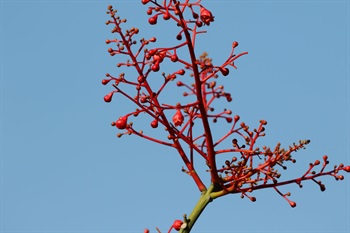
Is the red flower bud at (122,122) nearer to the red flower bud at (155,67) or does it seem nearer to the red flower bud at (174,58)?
the red flower bud at (155,67)

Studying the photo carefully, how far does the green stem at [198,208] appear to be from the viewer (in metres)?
4.11

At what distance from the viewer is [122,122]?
4434 mm

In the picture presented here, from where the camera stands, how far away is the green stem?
4109mm

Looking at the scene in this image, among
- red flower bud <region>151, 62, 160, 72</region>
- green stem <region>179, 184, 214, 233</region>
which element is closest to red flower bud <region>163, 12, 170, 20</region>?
red flower bud <region>151, 62, 160, 72</region>

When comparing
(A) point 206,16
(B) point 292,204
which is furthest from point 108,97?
(B) point 292,204

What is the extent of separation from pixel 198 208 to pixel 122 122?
0.76 m

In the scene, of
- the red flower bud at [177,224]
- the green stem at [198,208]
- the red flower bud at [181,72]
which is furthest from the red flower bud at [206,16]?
the red flower bud at [177,224]

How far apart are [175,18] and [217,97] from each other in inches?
27.8

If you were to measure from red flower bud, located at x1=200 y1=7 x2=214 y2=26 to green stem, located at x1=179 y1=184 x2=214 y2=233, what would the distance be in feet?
3.40

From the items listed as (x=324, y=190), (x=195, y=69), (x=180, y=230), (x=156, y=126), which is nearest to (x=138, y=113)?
(x=156, y=126)

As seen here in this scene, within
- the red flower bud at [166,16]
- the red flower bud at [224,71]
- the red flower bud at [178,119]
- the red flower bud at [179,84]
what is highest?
the red flower bud at [179,84]

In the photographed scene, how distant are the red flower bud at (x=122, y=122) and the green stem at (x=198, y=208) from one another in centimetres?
68

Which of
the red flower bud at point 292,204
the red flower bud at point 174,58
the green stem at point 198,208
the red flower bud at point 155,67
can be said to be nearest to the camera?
the green stem at point 198,208

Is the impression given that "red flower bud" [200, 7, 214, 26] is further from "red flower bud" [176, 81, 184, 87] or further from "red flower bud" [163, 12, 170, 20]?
"red flower bud" [176, 81, 184, 87]
